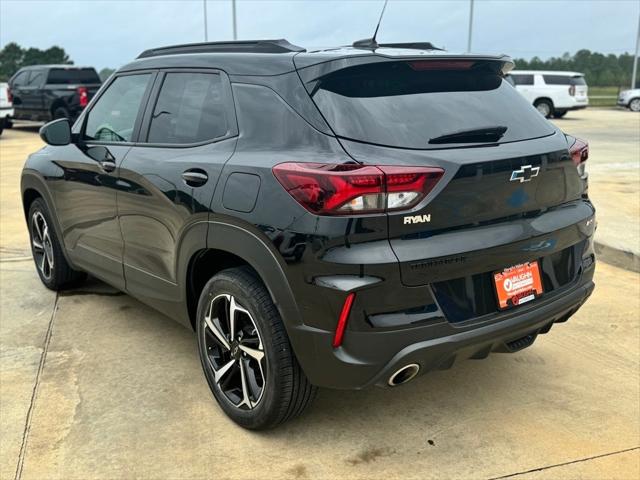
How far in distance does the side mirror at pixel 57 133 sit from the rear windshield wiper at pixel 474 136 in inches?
104

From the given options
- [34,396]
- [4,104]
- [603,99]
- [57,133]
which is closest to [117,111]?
[57,133]

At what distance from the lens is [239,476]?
259 cm

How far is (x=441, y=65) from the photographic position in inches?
108

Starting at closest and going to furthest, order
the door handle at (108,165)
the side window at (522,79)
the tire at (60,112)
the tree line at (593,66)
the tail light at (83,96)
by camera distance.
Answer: the door handle at (108,165) < the tail light at (83,96) < the tire at (60,112) < the side window at (522,79) < the tree line at (593,66)

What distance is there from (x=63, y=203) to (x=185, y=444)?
2204mm

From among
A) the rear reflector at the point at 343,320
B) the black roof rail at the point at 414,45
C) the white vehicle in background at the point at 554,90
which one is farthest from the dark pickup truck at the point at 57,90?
the rear reflector at the point at 343,320

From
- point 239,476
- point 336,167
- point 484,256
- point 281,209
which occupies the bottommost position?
point 239,476

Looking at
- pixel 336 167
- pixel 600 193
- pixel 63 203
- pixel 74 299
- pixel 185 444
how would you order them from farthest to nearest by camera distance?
pixel 600 193
pixel 74 299
pixel 63 203
pixel 185 444
pixel 336 167

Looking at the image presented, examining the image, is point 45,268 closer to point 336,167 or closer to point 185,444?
point 185,444

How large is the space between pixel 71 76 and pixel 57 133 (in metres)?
15.8

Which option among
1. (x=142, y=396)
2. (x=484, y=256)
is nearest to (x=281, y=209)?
(x=484, y=256)

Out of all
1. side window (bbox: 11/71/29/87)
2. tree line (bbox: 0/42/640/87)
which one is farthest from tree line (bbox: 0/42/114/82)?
side window (bbox: 11/71/29/87)

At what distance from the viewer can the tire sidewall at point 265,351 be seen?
260 cm

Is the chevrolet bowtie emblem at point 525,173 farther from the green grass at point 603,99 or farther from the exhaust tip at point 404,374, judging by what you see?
the green grass at point 603,99
